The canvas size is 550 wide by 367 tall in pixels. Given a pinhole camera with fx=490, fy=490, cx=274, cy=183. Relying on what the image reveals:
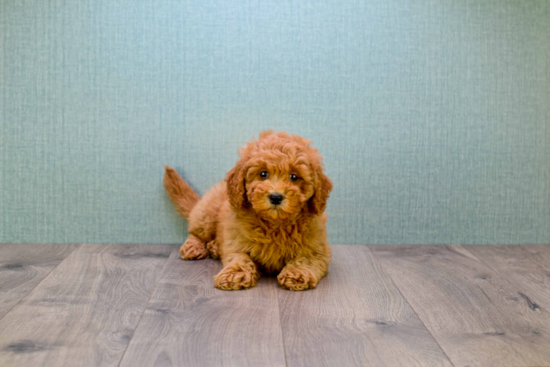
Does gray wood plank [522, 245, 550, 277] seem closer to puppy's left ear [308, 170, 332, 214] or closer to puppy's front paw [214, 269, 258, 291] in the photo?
puppy's left ear [308, 170, 332, 214]

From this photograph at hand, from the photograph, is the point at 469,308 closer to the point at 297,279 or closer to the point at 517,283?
the point at 517,283

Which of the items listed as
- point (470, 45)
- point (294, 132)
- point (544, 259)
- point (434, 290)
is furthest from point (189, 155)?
point (544, 259)

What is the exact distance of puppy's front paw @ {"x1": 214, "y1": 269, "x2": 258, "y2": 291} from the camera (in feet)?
6.93

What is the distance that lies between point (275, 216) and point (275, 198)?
0.09 metres

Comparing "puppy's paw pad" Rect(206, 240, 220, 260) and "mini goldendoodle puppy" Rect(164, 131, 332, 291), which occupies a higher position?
"mini goldendoodle puppy" Rect(164, 131, 332, 291)

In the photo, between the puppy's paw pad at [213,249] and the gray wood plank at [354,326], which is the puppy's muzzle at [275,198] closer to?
the gray wood plank at [354,326]

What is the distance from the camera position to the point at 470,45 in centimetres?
278

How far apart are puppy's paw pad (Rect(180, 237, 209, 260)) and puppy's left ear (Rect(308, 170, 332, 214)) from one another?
70cm

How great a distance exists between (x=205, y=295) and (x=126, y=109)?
1240 mm

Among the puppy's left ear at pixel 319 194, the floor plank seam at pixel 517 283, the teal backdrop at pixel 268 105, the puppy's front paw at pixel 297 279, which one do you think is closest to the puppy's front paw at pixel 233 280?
the puppy's front paw at pixel 297 279

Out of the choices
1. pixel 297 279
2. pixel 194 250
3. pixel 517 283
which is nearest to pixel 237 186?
pixel 297 279

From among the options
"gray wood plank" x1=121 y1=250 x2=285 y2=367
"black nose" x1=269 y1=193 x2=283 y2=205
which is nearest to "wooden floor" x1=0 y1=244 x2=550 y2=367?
"gray wood plank" x1=121 y1=250 x2=285 y2=367

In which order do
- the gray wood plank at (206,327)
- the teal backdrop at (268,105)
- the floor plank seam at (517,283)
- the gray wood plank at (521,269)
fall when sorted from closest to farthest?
the gray wood plank at (206,327) < the floor plank seam at (517,283) < the gray wood plank at (521,269) < the teal backdrop at (268,105)

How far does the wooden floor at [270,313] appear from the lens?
1.54 meters
